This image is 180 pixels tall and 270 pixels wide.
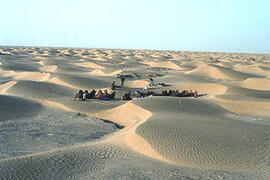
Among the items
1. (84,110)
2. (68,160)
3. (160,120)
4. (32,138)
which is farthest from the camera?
(84,110)

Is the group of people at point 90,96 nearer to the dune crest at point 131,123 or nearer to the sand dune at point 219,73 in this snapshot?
the dune crest at point 131,123

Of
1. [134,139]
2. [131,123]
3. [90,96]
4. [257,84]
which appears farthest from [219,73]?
[134,139]

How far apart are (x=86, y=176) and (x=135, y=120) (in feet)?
17.3

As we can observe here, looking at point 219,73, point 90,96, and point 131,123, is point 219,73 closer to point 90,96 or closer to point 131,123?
point 90,96

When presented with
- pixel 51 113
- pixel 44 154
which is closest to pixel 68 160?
pixel 44 154

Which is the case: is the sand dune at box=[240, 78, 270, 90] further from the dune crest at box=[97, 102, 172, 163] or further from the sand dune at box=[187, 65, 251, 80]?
the dune crest at box=[97, 102, 172, 163]

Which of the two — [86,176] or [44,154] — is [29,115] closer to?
[44,154]

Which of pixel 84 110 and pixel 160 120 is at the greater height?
pixel 160 120

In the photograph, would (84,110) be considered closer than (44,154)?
No

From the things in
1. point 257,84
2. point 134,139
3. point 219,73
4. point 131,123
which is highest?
point 134,139

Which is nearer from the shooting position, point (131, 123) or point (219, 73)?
point (131, 123)

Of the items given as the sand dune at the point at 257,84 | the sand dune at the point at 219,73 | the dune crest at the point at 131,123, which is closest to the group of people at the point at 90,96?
the dune crest at the point at 131,123

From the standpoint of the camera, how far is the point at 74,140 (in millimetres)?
8242

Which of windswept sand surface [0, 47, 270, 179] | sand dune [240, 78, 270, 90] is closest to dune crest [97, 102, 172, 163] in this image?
windswept sand surface [0, 47, 270, 179]
